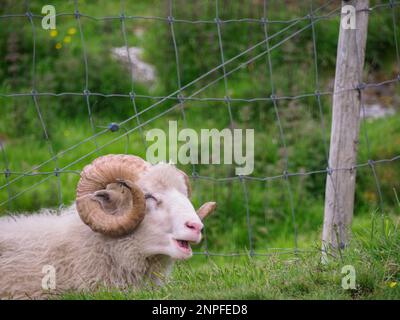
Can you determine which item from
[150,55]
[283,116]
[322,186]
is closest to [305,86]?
[283,116]

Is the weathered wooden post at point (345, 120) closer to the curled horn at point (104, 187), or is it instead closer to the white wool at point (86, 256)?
the white wool at point (86, 256)

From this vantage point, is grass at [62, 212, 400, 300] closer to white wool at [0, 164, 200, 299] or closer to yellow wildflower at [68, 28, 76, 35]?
white wool at [0, 164, 200, 299]

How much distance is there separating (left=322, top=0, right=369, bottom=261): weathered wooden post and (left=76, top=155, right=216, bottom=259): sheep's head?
0.95m

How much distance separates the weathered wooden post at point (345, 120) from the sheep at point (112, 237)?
40.4 inches

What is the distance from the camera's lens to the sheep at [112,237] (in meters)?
5.61

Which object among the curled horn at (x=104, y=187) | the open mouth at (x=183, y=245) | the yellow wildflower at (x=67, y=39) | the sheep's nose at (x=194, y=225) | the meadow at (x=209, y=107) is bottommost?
the open mouth at (x=183, y=245)

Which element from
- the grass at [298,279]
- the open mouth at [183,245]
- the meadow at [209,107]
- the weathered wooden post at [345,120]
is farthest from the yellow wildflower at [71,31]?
the open mouth at [183,245]

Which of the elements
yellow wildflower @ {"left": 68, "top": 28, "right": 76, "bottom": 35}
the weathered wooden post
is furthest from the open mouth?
yellow wildflower @ {"left": 68, "top": 28, "right": 76, "bottom": 35}

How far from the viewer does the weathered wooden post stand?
609 cm

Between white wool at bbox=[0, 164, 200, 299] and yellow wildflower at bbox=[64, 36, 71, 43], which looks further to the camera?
yellow wildflower at bbox=[64, 36, 71, 43]

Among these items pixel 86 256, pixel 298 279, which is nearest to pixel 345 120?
pixel 298 279

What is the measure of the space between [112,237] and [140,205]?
1.04 ft

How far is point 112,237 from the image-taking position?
5746 mm

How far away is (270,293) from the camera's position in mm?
5145
